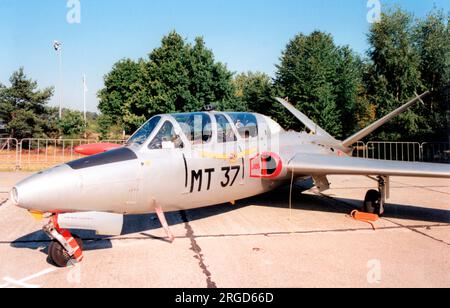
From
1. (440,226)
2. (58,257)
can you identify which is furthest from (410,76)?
(58,257)

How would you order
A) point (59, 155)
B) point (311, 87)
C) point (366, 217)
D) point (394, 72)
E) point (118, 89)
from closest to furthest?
point (366, 217), point (59, 155), point (394, 72), point (311, 87), point (118, 89)

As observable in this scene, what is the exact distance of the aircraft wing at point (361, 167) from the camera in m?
7.12

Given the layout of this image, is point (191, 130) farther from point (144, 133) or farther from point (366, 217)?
point (366, 217)

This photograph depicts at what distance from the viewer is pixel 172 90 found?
29281 millimetres

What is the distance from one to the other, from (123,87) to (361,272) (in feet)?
140

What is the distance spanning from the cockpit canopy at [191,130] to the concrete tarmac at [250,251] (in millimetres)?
1844

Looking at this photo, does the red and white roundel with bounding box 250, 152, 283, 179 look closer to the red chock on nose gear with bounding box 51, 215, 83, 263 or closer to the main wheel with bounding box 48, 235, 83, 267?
the red chock on nose gear with bounding box 51, 215, 83, 263

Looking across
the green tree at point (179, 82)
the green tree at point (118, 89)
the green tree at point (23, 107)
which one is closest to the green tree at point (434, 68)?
the green tree at point (179, 82)

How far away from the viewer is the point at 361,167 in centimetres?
739

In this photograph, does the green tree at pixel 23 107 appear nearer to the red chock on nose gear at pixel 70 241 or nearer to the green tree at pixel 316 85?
the green tree at pixel 316 85

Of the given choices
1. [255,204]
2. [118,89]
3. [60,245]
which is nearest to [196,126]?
[60,245]

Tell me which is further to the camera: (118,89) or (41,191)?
(118,89)

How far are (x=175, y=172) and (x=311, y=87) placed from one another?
25162 millimetres
